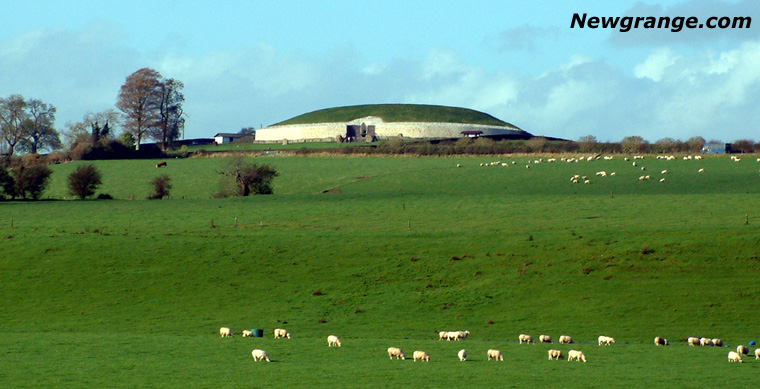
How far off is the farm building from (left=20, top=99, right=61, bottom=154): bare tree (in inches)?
1860

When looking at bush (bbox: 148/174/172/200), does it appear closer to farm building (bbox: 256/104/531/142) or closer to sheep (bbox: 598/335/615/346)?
sheep (bbox: 598/335/615/346)

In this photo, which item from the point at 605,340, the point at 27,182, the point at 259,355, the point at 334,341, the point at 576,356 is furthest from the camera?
the point at 27,182

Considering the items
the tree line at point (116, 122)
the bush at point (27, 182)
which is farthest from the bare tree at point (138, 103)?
the bush at point (27, 182)

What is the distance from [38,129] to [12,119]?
16.1 ft

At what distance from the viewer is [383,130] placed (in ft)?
602

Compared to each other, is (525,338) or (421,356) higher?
(421,356)

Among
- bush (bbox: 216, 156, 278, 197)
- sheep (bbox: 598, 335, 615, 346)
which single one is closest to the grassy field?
sheep (bbox: 598, 335, 615, 346)

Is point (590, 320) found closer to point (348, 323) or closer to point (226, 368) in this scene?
point (348, 323)

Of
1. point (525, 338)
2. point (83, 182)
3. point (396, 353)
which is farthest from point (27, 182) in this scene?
point (396, 353)

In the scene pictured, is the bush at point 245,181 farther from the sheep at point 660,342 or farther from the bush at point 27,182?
the sheep at point 660,342

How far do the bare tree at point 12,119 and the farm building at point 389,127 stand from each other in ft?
173

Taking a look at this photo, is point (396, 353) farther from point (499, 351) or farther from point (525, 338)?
point (525, 338)

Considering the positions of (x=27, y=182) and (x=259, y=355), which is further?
(x=27, y=182)

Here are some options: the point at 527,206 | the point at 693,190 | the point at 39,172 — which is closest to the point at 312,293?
the point at 527,206
